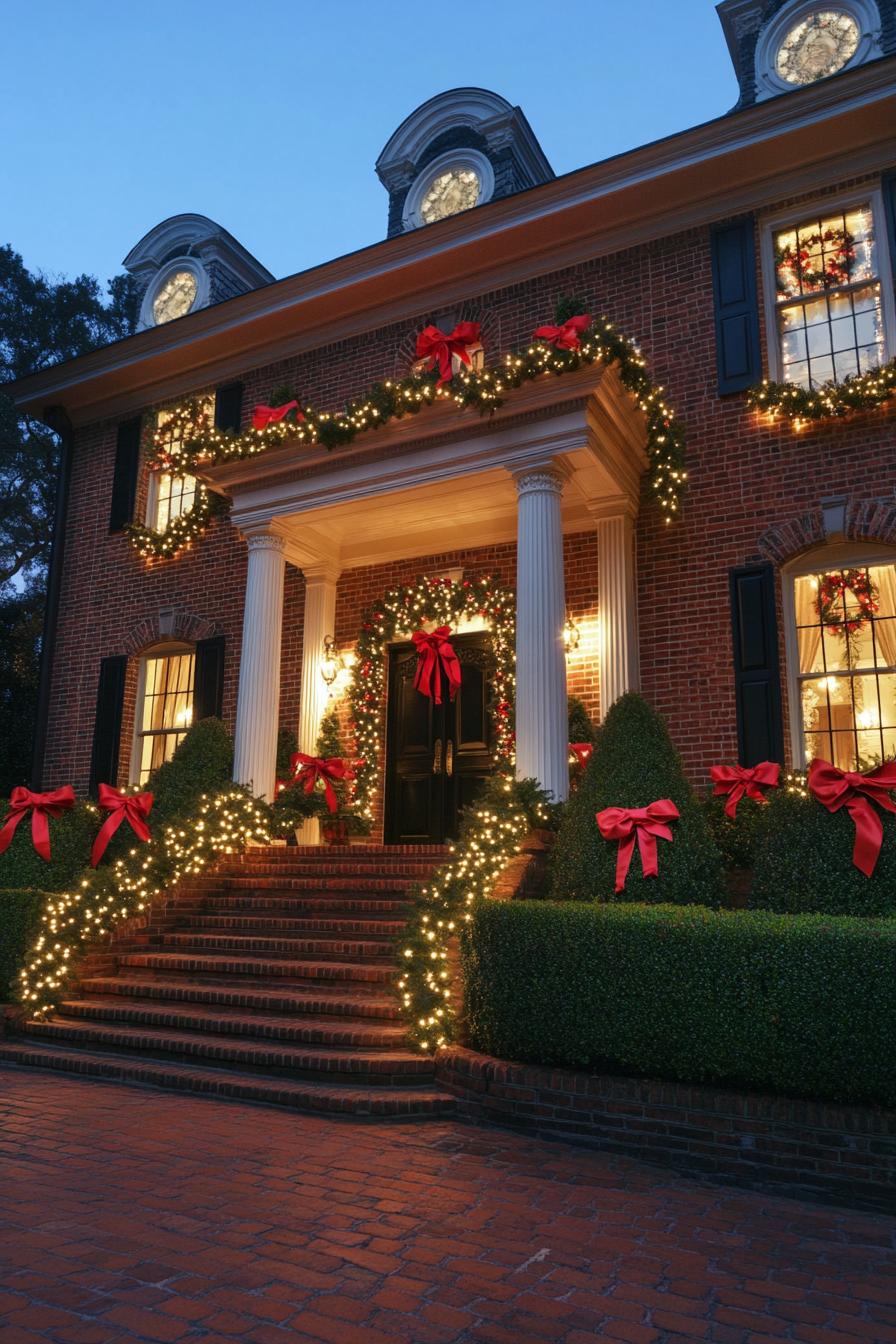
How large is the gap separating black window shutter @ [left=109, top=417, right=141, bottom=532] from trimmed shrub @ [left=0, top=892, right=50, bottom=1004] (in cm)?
659

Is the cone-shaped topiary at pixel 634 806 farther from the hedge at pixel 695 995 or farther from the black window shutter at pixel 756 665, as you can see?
the black window shutter at pixel 756 665

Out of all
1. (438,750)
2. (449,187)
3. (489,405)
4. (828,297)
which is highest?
(449,187)

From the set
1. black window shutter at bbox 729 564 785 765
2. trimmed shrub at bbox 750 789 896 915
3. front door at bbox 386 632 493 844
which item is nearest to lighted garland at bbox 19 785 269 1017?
front door at bbox 386 632 493 844

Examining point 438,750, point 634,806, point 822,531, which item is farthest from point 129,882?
Result: point 822,531

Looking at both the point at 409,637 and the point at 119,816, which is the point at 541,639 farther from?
the point at 119,816

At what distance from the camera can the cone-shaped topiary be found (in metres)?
5.55

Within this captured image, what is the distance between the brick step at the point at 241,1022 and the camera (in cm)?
546

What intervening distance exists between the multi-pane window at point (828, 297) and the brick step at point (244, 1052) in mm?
6870

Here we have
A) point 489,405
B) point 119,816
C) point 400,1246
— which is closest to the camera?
point 400,1246

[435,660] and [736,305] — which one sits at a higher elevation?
[736,305]

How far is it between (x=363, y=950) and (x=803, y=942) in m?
3.40

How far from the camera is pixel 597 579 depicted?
920 centimetres

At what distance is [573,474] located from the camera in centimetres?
823

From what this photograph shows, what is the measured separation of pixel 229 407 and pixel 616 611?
246 inches
